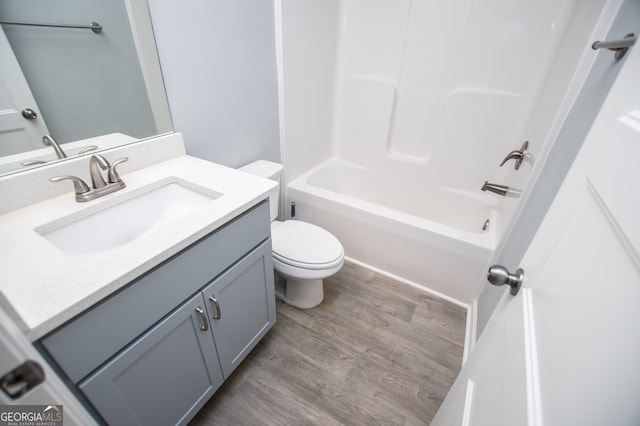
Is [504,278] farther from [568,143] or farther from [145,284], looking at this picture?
[145,284]

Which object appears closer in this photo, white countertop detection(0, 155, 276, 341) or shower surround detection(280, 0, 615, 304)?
white countertop detection(0, 155, 276, 341)

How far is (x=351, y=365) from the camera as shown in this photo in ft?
4.59

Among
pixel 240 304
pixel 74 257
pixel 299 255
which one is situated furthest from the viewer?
pixel 299 255

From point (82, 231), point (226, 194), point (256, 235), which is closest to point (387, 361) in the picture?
point (256, 235)

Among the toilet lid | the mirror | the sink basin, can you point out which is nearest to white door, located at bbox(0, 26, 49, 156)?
the mirror

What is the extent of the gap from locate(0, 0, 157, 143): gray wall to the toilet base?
3.62 ft

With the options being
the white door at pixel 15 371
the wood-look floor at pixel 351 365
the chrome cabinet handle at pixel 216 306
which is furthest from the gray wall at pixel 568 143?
the white door at pixel 15 371

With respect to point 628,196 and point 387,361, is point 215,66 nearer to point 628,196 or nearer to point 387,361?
point 628,196

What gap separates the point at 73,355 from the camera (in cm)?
61

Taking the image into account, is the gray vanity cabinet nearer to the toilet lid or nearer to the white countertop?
the white countertop

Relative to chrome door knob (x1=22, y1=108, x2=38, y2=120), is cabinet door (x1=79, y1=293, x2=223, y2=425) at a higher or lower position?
lower

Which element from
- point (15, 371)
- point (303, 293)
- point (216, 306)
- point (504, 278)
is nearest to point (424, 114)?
point (303, 293)

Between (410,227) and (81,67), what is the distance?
166 cm

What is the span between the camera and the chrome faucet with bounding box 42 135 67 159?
0.92 meters
